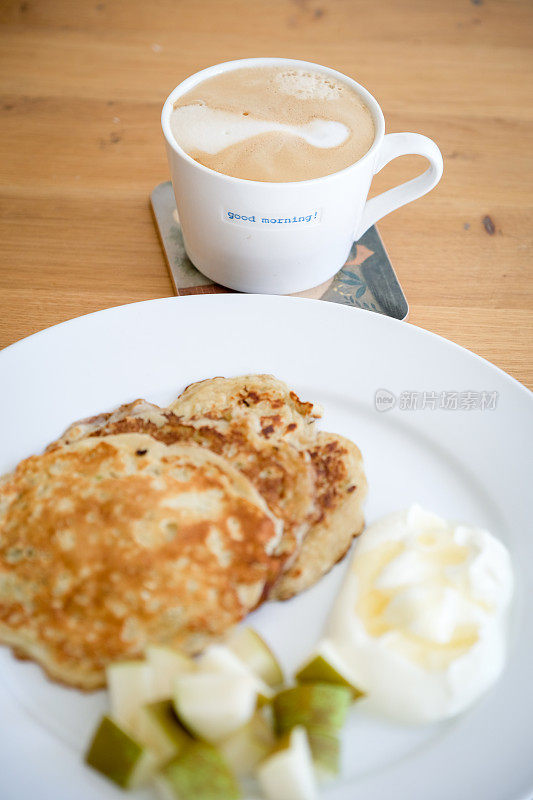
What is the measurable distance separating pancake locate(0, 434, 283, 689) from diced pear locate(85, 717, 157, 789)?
0.34 ft

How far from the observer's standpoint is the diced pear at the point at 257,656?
102 centimetres

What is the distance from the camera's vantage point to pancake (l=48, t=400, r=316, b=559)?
46.7 inches

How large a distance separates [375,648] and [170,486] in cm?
41

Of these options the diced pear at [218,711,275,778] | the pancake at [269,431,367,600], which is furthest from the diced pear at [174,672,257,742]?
the pancake at [269,431,367,600]

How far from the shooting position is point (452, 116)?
223cm

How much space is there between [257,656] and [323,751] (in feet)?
0.51

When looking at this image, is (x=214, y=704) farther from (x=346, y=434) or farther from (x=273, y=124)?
(x=273, y=124)

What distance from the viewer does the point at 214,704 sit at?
899mm

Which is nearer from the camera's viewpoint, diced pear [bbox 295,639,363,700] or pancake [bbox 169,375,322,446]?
diced pear [bbox 295,639,363,700]

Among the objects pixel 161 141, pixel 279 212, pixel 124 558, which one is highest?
pixel 279 212

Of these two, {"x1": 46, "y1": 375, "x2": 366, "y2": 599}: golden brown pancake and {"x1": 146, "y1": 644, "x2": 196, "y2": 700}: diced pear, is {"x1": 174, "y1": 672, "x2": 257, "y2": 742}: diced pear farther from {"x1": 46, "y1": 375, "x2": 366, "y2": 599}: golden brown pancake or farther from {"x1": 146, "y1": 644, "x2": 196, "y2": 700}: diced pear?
{"x1": 46, "y1": 375, "x2": 366, "y2": 599}: golden brown pancake

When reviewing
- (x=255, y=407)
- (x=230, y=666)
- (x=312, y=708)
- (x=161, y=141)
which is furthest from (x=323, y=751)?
(x=161, y=141)

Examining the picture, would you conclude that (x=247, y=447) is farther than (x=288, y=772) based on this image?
Yes

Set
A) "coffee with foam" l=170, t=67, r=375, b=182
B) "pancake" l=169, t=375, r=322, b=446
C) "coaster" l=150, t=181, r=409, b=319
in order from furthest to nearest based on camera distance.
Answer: "coaster" l=150, t=181, r=409, b=319, "coffee with foam" l=170, t=67, r=375, b=182, "pancake" l=169, t=375, r=322, b=446
